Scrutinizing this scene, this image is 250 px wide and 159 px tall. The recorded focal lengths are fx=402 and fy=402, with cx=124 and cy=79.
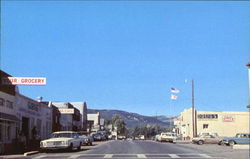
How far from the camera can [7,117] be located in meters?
29.5

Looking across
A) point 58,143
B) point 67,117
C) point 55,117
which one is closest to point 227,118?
point 67,117

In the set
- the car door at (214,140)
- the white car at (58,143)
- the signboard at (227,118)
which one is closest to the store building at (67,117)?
the car door at (214,140)

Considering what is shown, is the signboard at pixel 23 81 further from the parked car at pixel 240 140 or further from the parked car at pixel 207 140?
the parked car at pixel 207 140

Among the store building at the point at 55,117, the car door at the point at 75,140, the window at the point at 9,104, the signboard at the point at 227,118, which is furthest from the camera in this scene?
the signboard at the point at 227,118

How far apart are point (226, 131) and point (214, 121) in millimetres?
3043

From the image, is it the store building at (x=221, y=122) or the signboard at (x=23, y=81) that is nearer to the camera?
the signboard at (x=23, y=81)

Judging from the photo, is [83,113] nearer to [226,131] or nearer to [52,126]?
[226,131]

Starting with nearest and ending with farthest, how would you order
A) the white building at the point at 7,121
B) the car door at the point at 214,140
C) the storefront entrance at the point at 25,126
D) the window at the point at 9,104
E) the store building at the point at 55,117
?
1. the white building at the point at 7,121
2. the window at the point at 9,104
3. the storefront entrance at the point at 25,126
4. the car door at the point at 214,140
5. the store building at the point at 55,117

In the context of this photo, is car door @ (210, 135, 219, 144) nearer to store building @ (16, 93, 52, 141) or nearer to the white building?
store building @ (16, 93, 52, 141)

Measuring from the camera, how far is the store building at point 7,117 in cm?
2898

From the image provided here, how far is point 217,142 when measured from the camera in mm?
51250

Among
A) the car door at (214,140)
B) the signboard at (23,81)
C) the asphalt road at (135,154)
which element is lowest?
the car door at (214,140)

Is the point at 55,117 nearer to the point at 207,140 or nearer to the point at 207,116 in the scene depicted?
the point at 207,140

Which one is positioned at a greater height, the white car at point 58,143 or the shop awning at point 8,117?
the shop awning at point 8,117
